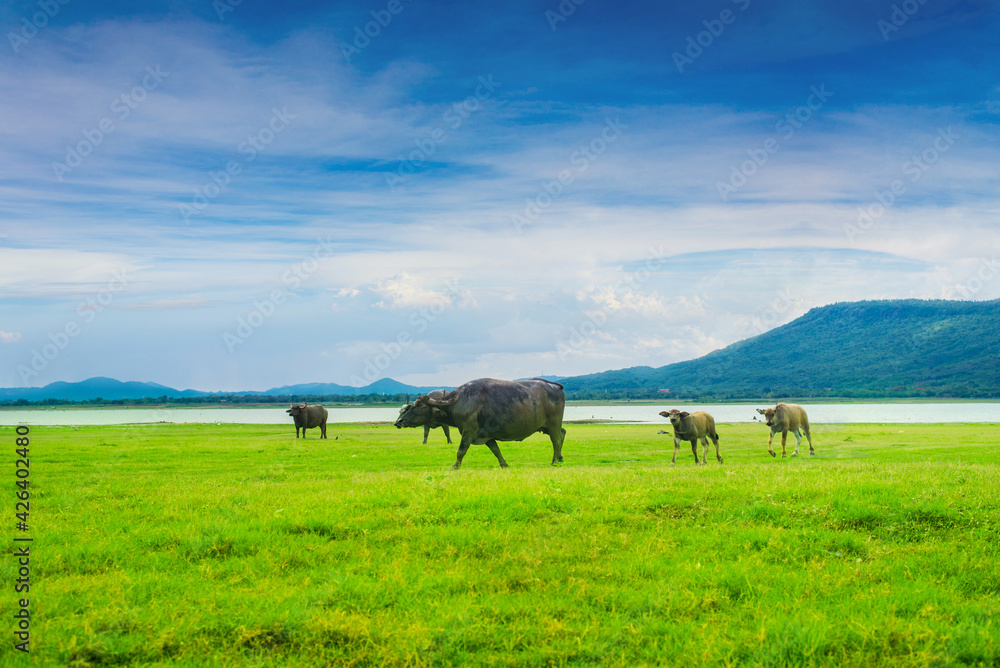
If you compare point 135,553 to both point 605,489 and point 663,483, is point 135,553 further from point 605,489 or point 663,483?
point 663,483

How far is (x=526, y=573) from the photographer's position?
→ 9.55 m

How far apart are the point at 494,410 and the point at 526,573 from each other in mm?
13656

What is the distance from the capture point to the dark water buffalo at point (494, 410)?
2312cm

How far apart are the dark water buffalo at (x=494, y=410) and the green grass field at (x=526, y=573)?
24.2ft

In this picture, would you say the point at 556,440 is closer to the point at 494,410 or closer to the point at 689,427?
the point at 494,410

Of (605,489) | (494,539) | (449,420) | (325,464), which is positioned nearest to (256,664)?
(494,539)

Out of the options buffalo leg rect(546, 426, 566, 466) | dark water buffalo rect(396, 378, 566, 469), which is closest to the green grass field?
dark water buffalo rect(396, 378, 566, 469)

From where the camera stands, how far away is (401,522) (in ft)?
38.6

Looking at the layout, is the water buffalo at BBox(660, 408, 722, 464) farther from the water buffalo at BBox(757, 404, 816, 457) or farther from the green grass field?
the green grass field

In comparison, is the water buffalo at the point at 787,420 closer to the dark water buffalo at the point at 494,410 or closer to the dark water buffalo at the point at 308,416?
the dark water buffalo at the point at 494,410

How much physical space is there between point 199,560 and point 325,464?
1806 centimetres

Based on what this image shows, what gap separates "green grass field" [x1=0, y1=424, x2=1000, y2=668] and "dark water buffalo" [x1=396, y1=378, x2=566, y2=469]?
24.2 feet

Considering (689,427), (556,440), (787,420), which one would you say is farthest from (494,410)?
(787,420)

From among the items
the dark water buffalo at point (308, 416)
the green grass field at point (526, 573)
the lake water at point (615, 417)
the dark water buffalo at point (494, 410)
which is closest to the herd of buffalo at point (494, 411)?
the dark water buffalo at point (494, 410)
